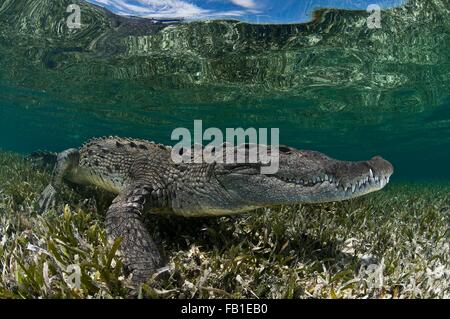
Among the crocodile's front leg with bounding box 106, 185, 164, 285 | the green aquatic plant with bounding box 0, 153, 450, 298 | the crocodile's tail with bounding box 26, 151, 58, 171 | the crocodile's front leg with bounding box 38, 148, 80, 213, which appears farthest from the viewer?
the crocodile's tail with bounding box 26, 151, 58, 171

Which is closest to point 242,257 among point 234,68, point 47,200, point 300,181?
point 300,181

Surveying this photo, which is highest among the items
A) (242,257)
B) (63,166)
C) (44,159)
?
(44,159)

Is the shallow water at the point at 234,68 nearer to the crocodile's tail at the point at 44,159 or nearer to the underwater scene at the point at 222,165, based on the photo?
the underwater scene at the point at 222,165

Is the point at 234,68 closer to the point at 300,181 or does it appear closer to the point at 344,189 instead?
the point at 300,181

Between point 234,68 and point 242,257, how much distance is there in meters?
13.5

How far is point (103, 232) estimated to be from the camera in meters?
3.59

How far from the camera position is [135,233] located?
325 centimetres

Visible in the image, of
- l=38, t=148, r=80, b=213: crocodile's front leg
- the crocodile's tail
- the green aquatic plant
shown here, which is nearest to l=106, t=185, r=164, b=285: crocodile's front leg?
the green aquatic plant

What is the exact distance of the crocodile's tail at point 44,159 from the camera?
A: 966cm

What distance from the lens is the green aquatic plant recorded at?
2.75 m

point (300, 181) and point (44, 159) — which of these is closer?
point (300, 181)

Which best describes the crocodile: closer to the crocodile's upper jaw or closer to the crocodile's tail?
the crocodile's upper jaw

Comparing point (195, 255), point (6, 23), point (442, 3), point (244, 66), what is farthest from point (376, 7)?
point (6, 23)
